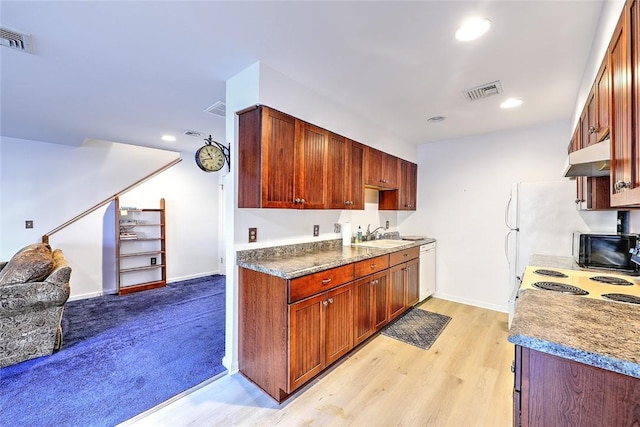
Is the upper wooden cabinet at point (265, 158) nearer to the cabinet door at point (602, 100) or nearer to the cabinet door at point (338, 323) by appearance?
the cabinet door at point (338, 323)

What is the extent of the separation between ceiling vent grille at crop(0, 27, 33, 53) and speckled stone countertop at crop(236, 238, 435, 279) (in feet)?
6.42

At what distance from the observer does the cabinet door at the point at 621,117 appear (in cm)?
96

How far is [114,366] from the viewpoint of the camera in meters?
2.33

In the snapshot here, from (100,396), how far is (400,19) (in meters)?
3.23

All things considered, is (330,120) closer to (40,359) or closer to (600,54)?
(600,54)

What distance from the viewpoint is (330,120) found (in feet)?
8.86

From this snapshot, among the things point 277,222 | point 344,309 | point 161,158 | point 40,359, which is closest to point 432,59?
point 277,222

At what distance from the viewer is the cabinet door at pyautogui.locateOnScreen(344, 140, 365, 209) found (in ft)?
9.62

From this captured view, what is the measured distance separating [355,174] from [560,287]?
1.98m

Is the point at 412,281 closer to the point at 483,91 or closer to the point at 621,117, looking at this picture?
the point at 483,91

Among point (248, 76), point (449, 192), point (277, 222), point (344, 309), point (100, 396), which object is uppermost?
point (248, 76)

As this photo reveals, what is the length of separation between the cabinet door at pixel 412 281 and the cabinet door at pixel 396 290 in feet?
0.47

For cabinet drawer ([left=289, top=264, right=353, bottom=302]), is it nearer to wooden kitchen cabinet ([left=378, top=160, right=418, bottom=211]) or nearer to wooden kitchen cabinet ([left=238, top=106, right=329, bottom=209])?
wooden kitchen cabinet ([left=238, top=106, right=329, bottom=209])

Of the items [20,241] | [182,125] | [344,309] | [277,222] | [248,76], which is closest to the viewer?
[248,76]
